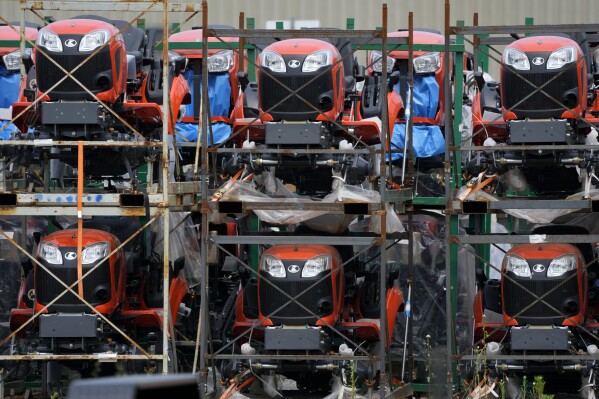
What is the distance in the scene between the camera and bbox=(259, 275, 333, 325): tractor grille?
10.1 meters

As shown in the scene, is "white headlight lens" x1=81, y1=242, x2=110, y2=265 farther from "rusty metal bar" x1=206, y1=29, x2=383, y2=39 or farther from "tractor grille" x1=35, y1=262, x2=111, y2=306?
"rusty metal bar" x1=206, y1=29, x2=383, y2=39

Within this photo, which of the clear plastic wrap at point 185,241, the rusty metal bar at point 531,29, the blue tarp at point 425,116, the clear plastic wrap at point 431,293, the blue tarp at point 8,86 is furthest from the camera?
the blue tarp at point 8,86

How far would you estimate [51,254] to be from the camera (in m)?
10.2

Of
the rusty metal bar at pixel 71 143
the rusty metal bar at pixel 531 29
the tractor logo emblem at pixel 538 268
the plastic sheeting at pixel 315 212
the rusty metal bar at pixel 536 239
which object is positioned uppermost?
the rusty metal bar at pixel 531 29

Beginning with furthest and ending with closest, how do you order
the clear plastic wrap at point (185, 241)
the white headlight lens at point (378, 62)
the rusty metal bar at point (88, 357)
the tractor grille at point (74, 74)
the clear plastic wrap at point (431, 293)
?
the white headlight lens at point (378, 62) < the clear plastic wrap at point (431, 293) < the clear plastic wrap at point (185, 241) < the tractor grille at point (74, 74) < the rusty metal bar at point (88, 357)

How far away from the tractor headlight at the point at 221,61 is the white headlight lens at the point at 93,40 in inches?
96.7

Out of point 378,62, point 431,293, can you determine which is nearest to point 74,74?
point 378,62

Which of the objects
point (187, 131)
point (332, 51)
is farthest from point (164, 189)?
point (187, 131)

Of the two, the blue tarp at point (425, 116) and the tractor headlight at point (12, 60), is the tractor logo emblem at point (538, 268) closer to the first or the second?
the blue tarp at point (425, 116)

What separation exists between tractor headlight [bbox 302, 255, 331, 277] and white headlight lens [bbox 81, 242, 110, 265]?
5.17ft

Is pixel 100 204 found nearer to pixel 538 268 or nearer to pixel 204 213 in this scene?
pixel 204 213

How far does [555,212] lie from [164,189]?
3.15 meters

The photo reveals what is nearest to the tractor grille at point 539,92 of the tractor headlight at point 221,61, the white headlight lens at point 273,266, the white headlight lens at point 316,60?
the white headlight lens at point 316,60

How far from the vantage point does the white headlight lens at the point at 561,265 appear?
10.1 m
